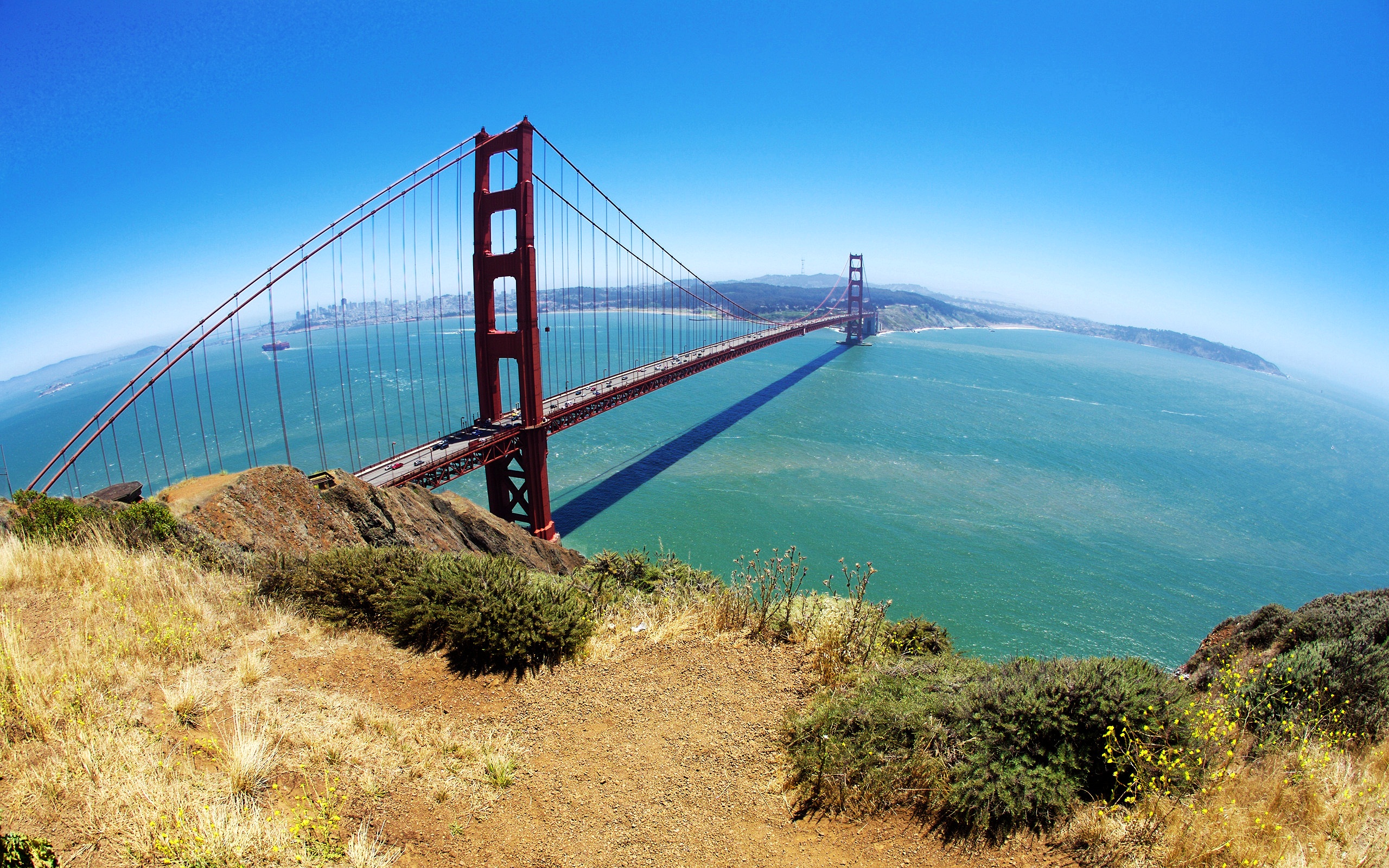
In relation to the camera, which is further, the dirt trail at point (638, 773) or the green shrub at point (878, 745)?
the green shrub at point (878, 745)

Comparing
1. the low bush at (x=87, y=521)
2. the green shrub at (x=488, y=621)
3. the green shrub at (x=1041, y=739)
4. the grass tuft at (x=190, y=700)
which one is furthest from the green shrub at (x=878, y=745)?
the low bush at (x=87, y=521)

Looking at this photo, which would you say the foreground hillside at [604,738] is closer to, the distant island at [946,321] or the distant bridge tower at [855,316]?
the distant bridge tower at [855,316]

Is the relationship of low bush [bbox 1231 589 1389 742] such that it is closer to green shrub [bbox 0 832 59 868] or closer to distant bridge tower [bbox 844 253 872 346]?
green shrub [bbox 0 832 59 868]

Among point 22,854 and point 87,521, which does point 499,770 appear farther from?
point 87,521

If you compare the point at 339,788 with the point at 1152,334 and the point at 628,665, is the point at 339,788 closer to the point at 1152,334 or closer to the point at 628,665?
the point at 628,665

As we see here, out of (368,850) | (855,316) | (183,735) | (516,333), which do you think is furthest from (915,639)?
(855,316)

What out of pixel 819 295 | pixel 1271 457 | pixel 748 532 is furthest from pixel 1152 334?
pixel 748 532
